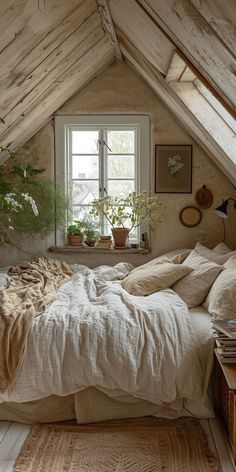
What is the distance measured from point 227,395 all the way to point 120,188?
306 cm

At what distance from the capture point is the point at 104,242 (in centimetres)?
551

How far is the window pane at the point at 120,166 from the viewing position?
559 centimetres

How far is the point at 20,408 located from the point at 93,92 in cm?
333

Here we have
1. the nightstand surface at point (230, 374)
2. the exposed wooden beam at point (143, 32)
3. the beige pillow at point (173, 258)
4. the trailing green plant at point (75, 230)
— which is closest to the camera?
the nightstand surface at point (230, 374)

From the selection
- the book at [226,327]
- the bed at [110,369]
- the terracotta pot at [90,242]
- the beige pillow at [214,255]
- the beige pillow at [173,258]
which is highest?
the terracotta pot at [90,242]

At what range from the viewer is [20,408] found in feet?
10.4

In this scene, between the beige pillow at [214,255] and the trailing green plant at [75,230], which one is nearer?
the beige pillow at [214,255]

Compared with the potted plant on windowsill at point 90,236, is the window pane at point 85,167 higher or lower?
higher

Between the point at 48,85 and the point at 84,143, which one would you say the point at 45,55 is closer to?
the point at 48,85

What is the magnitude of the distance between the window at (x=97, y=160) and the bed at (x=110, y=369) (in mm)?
2419

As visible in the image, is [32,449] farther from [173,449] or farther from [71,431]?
[173,449]

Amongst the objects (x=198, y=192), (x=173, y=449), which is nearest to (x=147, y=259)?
(x=198, y=192)

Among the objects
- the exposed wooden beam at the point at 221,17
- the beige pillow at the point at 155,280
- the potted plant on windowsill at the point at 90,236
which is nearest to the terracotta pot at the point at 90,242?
the potted plant on windowsill at the point at 90,236

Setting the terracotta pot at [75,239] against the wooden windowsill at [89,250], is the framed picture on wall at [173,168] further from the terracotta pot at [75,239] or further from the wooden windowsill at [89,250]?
the terracotta pot at [75,239]
